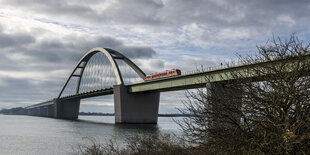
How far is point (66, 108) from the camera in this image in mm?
138750

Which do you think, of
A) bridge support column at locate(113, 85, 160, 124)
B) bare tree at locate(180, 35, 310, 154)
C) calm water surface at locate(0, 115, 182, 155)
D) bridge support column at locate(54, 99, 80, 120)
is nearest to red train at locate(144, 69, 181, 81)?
calm water surface at locate(0, 115, 182, 155)

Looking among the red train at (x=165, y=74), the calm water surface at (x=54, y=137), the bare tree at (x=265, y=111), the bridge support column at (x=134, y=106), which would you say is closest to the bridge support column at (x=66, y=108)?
the bridge support column at (x=134, y=106)

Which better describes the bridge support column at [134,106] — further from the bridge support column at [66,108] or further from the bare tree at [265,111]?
the bare tree at [265,111]

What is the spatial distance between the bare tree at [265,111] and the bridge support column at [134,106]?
6648cm

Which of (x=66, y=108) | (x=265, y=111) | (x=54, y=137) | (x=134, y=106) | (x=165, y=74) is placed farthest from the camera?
(x=66, y=108)

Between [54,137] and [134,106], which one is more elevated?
[134,106]

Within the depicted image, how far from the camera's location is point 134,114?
78000 mm

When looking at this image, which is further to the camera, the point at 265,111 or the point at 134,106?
the point at 134,106

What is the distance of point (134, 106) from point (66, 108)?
227 feet

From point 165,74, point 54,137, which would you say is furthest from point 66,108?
point 54,137

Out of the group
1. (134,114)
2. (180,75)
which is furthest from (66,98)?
(180,75)

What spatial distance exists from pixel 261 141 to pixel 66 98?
128467 millimetres

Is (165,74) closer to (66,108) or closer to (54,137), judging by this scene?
(54,137)

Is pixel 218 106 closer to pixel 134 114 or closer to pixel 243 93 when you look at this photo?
pixel 243 93
